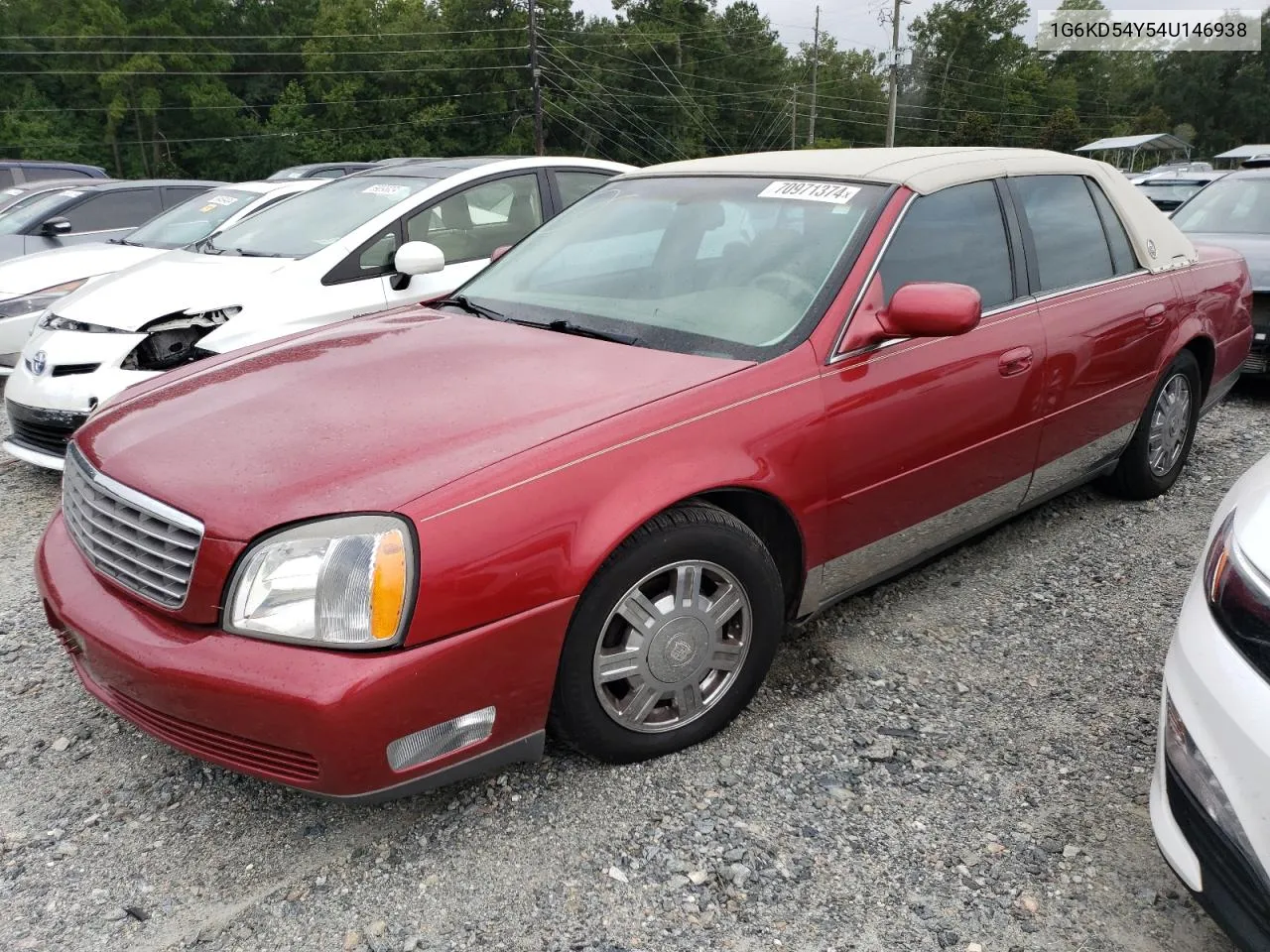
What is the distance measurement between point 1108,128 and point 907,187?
92.4 metres

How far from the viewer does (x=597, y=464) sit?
2.26m

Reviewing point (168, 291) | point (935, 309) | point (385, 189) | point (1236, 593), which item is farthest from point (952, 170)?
point (168, 291)

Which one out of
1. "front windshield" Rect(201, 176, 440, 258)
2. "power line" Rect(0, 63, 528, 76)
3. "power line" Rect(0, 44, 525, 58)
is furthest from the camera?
"power line" Rect(0, 44, 525, 58)

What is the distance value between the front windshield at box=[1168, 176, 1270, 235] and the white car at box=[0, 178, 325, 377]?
658 cm

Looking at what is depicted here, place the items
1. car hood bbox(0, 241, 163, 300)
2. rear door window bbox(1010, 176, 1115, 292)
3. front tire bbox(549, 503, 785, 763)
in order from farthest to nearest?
car hood bbox(0, 241, 163, 300), rear door window bbox(1010, 176, 1115, 292), front tire bbox(549, 503, 785, 763)

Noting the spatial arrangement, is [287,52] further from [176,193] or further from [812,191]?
[812,191]

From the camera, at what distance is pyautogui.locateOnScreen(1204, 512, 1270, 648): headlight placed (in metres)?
1.69

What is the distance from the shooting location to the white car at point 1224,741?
5.27 ft

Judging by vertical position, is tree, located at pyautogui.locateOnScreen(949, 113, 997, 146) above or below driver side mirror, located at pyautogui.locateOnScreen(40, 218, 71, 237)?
above

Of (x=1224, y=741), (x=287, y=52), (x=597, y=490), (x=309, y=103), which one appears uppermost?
(x=287, y=52)

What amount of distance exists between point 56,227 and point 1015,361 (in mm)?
7853

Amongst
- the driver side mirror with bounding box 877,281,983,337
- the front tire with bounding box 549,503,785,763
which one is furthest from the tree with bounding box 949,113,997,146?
the front tire with bounding box 549,503,785,763

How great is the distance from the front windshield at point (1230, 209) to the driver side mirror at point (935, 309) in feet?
19.2

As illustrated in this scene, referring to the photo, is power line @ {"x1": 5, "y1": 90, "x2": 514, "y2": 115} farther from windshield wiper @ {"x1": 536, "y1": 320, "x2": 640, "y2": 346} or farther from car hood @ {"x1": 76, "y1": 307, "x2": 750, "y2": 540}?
car hood @ {"x1": 76, "y1": 307, "x2": 750, "y2": 540}
